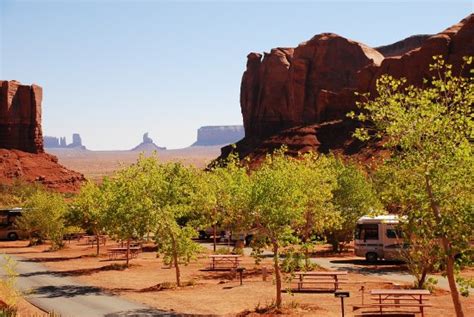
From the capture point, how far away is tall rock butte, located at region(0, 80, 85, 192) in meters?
122

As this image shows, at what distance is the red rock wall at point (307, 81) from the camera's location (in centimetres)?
11850

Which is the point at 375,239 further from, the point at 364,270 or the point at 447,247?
the point at 447,247

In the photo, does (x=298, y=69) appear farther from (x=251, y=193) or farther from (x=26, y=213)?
(x=251, y=193)

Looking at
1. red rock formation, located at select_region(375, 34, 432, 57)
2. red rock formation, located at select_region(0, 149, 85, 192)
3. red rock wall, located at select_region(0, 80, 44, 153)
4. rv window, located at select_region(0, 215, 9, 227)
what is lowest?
rv window, located at select_region(0, 215, 9, 227)

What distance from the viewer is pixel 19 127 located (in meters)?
136

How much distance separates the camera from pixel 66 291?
27109 millimetres

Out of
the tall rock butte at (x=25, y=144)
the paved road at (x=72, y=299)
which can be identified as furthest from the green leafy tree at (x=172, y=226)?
the tall rock butte at (x=25, y=144)

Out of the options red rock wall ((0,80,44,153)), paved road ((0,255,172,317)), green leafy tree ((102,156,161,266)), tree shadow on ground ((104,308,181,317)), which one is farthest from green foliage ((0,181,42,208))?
tree shadow on ground ((104,308,181,317))

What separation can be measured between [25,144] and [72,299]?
118939mm

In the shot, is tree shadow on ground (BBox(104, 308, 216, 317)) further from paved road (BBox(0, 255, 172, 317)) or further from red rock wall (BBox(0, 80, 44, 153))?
red rock wall (BBox(0, 80, 44, 153))

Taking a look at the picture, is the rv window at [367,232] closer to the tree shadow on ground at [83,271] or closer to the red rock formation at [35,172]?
the tree shadow on ground at [83,271]

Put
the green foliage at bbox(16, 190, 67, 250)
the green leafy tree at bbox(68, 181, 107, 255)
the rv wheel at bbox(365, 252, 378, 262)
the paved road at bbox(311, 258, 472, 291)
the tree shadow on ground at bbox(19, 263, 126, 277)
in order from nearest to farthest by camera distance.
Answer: the paved road at bbox(311, 258, 472, 291) < the tree shadow on ground at bbox(19, 263, 126, 277) < the rv wheel at bbox(365, 252, 378, 262) < the green leafy tree at bbox(68, 181, 107, 255) < the green foliage at bbox(16, 190, 67, 250)

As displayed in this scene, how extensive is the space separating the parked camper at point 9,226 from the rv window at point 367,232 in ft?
144

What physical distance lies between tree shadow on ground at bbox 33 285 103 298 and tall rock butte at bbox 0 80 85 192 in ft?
310
